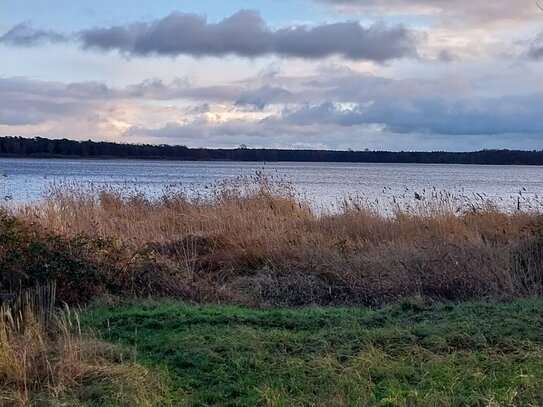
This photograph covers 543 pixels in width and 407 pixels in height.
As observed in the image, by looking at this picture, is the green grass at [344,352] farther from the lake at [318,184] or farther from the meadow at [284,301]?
the lake at [318,184]

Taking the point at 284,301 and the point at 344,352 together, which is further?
the point at 284,301

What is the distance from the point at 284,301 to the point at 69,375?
4373 mm

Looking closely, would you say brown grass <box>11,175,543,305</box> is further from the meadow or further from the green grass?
the green grass

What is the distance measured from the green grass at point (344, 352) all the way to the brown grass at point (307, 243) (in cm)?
133

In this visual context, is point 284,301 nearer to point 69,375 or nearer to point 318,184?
point 69,375

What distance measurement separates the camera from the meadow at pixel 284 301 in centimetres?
560

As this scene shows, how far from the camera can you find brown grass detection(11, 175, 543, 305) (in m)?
9.73

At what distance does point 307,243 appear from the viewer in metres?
11.7

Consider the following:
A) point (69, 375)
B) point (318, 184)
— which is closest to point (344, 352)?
point (69, 375)

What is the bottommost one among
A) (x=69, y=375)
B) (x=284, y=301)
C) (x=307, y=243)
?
(x=284, y=301)

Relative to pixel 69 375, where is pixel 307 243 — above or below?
above

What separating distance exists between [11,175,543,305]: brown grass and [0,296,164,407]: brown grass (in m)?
3.34

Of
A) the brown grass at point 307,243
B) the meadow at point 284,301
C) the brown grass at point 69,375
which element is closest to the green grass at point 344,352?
the meadow at point 284,301

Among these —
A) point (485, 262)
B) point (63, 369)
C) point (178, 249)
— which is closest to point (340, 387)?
point (63, 369)
